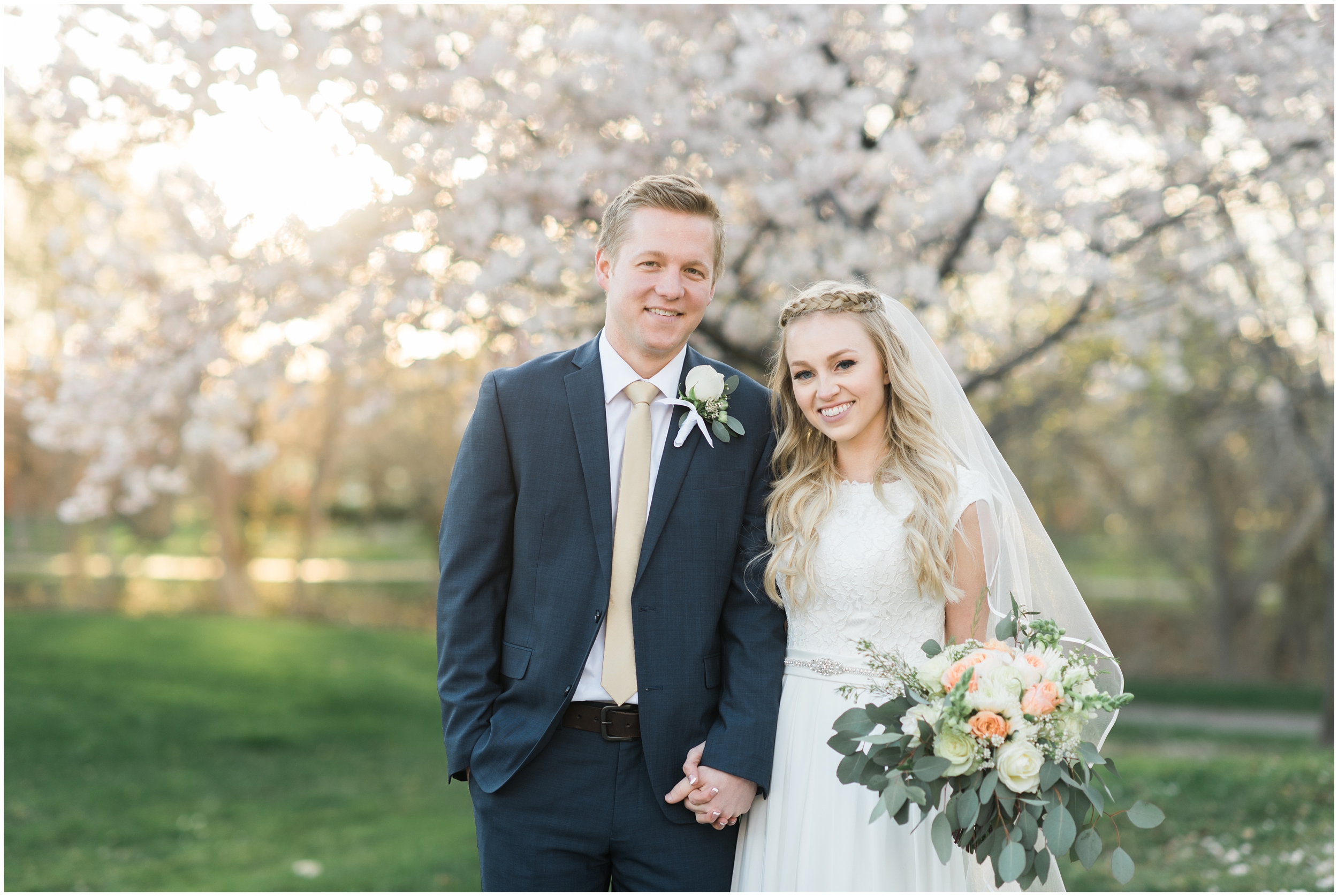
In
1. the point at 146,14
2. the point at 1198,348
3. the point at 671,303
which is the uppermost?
the point at 146,14

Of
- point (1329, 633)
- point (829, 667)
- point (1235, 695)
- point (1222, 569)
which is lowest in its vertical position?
point (1235, 695)

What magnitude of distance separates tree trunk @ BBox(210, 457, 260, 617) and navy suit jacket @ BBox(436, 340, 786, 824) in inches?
527

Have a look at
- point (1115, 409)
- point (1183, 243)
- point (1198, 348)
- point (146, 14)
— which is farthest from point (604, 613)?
point (1115, 409)

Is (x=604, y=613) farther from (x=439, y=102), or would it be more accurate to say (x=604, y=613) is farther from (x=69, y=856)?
(x=69, y=856)

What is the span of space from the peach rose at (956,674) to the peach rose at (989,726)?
7 cm

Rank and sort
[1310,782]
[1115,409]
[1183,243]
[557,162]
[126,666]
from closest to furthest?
[557,162]
[1310,782]
[1183,243]
[126,666]
[1115,409]

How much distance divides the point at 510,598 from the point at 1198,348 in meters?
11.1

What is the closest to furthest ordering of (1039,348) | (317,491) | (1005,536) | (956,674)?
(956,674), (1005,536), (1039,348), (317,491)

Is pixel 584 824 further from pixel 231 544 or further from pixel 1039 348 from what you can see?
pixel 231 544

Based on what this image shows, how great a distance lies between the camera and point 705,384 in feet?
8.13

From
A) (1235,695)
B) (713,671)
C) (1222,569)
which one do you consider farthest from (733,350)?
(1222,569)

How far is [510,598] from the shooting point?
97.5 inches

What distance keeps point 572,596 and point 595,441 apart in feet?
1.31

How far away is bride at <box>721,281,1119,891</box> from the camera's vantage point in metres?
2.44
